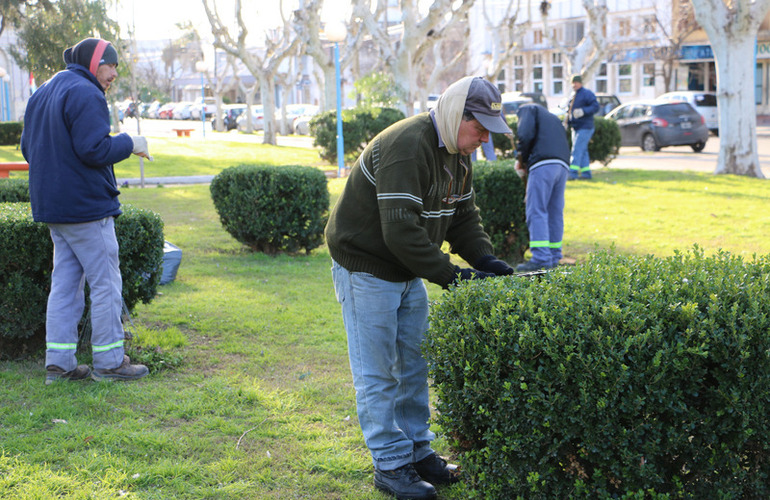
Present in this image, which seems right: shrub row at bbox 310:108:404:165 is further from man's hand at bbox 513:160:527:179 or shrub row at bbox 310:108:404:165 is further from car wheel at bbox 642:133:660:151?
man's hand at bbox 513:160:527:179

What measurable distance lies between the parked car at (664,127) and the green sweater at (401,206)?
21941 millimetres

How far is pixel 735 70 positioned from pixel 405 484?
14.2 metres

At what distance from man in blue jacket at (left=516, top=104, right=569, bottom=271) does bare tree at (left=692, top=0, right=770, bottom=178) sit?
8988 millimetres

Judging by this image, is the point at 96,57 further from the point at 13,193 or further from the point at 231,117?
the point at 231,117

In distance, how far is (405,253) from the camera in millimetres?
3230

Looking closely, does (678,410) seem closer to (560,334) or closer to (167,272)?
(560,334)

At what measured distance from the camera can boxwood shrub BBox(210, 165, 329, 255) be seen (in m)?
8.74

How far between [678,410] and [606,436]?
0.26 m

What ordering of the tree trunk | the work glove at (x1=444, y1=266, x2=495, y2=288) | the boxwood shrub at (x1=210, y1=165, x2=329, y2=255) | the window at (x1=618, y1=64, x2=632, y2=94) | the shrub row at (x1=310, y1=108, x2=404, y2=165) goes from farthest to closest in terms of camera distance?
the window at (x1=618, y1=64, x2=632, y2=94), the shrub row at (x1=310, y1=108, x2=404, y2=165), the tree trunk, the boxwood shrub at (x1=210, y1=165, x2=329, y2=255), the work glove at (x1=444, y1=266, x2=495, y2=288)

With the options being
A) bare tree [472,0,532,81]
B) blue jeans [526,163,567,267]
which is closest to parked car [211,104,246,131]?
bare tree [472,0,532,81]

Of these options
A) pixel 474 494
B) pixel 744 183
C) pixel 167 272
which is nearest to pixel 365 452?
pixel 474 494

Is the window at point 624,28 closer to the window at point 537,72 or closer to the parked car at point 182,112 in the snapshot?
the window at point 537,72

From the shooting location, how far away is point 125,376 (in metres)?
5.07

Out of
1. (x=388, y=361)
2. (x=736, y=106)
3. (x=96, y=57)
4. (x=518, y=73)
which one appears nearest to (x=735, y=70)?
(x=736, y=106)
